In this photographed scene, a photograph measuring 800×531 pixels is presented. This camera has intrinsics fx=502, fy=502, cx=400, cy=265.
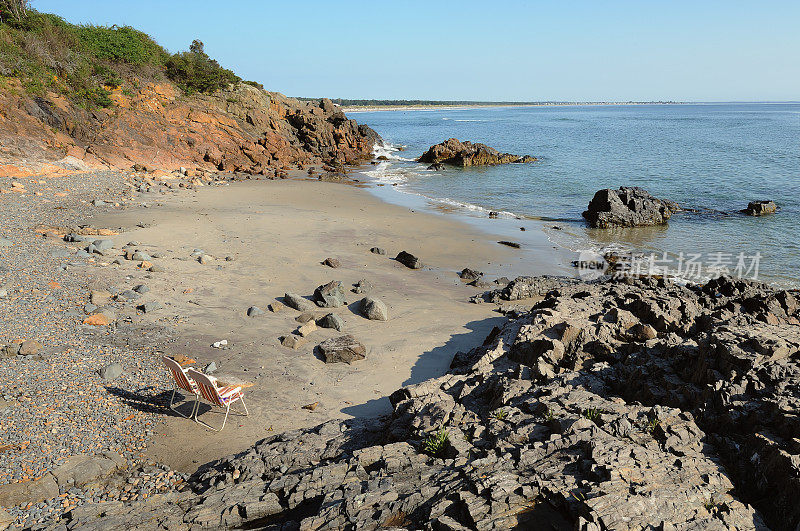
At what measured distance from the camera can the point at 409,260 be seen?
17.0 metres

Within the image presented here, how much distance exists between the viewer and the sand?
8.71 meters

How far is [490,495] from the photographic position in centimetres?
474

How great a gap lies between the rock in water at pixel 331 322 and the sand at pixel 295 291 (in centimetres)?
15

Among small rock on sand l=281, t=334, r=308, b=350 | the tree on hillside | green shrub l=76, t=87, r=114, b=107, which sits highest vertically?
the tree on hillside

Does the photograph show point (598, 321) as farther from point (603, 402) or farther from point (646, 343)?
point (603, 402)

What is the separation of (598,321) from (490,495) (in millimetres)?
5560

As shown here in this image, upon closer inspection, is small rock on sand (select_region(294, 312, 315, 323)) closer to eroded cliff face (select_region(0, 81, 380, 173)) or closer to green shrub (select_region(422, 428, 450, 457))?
green shrub (select_region(422, 428, 450, 457))

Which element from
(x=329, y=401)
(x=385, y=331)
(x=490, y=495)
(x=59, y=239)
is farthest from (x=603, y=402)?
(x=59, y=239)

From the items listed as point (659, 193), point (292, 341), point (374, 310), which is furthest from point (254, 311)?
point (659, 193)

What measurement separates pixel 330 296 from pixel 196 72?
115 ft

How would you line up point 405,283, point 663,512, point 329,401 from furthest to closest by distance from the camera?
1. point 405,283
2. point 329,401
3. point 663,512

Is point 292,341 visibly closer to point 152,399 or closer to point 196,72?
point 152,399

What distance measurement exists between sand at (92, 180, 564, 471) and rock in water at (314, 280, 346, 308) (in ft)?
0.91

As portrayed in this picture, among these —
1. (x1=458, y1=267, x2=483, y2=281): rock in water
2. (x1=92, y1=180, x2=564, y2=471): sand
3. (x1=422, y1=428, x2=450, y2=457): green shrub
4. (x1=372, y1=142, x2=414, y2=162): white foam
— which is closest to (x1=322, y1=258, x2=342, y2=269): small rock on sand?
(x1=92, y1=180, x2=564, y2=471): sand
